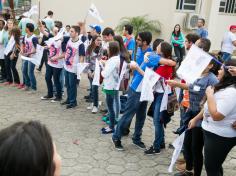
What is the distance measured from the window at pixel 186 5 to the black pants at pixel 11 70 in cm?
754

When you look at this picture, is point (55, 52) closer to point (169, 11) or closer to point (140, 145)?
point (140, 145)

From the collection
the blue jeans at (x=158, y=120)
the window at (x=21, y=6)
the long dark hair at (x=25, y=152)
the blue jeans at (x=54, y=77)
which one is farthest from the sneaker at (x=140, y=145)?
the window at (x=21, y=6)

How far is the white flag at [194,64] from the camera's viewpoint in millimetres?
3469

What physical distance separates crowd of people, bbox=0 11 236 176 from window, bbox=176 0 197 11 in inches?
262

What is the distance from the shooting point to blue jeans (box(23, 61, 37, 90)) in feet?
25.8

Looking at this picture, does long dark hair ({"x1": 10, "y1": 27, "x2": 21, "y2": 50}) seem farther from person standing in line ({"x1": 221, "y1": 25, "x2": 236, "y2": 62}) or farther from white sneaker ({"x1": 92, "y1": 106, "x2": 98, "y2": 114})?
person standing in line ({"x1": 221, "y1": 25, "x2": 236, "y2": 62})

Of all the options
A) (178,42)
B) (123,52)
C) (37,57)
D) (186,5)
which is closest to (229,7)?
(186,5)

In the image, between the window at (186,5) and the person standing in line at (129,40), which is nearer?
the person standing in line at (129,40)

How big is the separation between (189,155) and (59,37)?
4.17 meters

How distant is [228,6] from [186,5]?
2.68 m

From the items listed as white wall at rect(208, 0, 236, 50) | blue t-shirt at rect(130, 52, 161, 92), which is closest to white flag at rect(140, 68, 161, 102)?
blue t-shirt at rect(130, 52, 161, 92)

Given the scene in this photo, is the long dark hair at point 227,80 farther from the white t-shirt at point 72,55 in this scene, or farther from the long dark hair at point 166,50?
the white t-shirt at point 72,55

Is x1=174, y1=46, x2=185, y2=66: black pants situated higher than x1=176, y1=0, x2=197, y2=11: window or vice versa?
x1=176, y1=0, x2=197, y2=11: window

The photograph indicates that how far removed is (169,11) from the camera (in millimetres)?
13086
